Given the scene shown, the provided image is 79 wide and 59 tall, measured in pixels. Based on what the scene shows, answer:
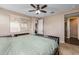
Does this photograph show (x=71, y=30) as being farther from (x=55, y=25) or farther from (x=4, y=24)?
(x=4, y=24)

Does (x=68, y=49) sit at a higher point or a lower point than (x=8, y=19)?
lower

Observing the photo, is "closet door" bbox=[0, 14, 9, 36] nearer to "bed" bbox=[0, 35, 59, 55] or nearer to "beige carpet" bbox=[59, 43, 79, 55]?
"bed" bbox=[0, 35, 59, 55]

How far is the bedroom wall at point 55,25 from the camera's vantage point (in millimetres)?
1206

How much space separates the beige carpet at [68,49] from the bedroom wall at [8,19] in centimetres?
50

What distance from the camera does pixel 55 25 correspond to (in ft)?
4.09

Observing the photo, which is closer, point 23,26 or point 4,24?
point 4,24

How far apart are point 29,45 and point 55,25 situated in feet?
1.63

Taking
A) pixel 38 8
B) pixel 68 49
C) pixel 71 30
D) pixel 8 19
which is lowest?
pixel 68 49

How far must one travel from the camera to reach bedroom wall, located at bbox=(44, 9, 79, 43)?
3.96ft

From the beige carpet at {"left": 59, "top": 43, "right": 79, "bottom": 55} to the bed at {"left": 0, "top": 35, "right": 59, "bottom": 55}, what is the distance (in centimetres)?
9

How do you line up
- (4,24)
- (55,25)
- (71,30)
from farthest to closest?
(55,25), (71,30), (4,24)

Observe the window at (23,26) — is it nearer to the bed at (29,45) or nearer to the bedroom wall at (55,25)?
the bed at (29,45)

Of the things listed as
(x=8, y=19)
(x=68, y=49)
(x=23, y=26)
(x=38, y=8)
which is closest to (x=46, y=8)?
(x=38, y=8)
